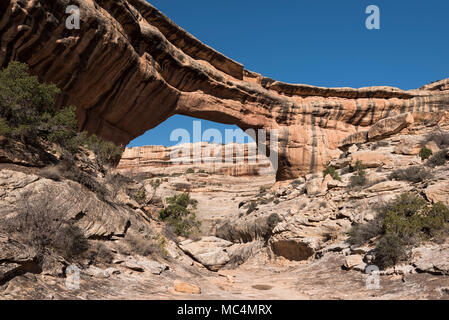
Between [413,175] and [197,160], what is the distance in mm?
47474

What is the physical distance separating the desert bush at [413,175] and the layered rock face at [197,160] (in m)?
33.8

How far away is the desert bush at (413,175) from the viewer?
1141 centimetres

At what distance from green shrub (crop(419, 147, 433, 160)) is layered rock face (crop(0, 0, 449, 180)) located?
579cm

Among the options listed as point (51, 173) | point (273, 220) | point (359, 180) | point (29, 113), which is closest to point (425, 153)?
point (359, 180)

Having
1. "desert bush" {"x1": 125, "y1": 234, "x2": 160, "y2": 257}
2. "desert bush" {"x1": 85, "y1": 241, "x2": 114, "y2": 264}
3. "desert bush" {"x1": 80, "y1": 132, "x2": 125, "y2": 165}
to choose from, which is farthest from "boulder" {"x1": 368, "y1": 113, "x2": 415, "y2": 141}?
"desert bush" {"x1": 85, "y1": 241, "x2": 114, "y2": 264}

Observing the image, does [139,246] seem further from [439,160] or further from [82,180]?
[439,160]

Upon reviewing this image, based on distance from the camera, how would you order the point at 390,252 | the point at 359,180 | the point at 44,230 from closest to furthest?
the point at 44,230 → the point at 390,252 → the point at 359,180

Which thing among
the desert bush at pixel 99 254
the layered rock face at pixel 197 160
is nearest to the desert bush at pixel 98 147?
the desert bush at pixel 99 254

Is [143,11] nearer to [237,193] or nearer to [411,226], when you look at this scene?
[411,226]

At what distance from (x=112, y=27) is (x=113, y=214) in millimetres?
9901

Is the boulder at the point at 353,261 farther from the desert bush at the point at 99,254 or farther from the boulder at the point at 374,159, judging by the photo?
the boulder at the point at 374,159

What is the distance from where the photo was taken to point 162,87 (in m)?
A: 18.1

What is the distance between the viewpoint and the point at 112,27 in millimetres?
14070

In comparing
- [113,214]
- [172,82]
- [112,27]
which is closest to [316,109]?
[172,82]
